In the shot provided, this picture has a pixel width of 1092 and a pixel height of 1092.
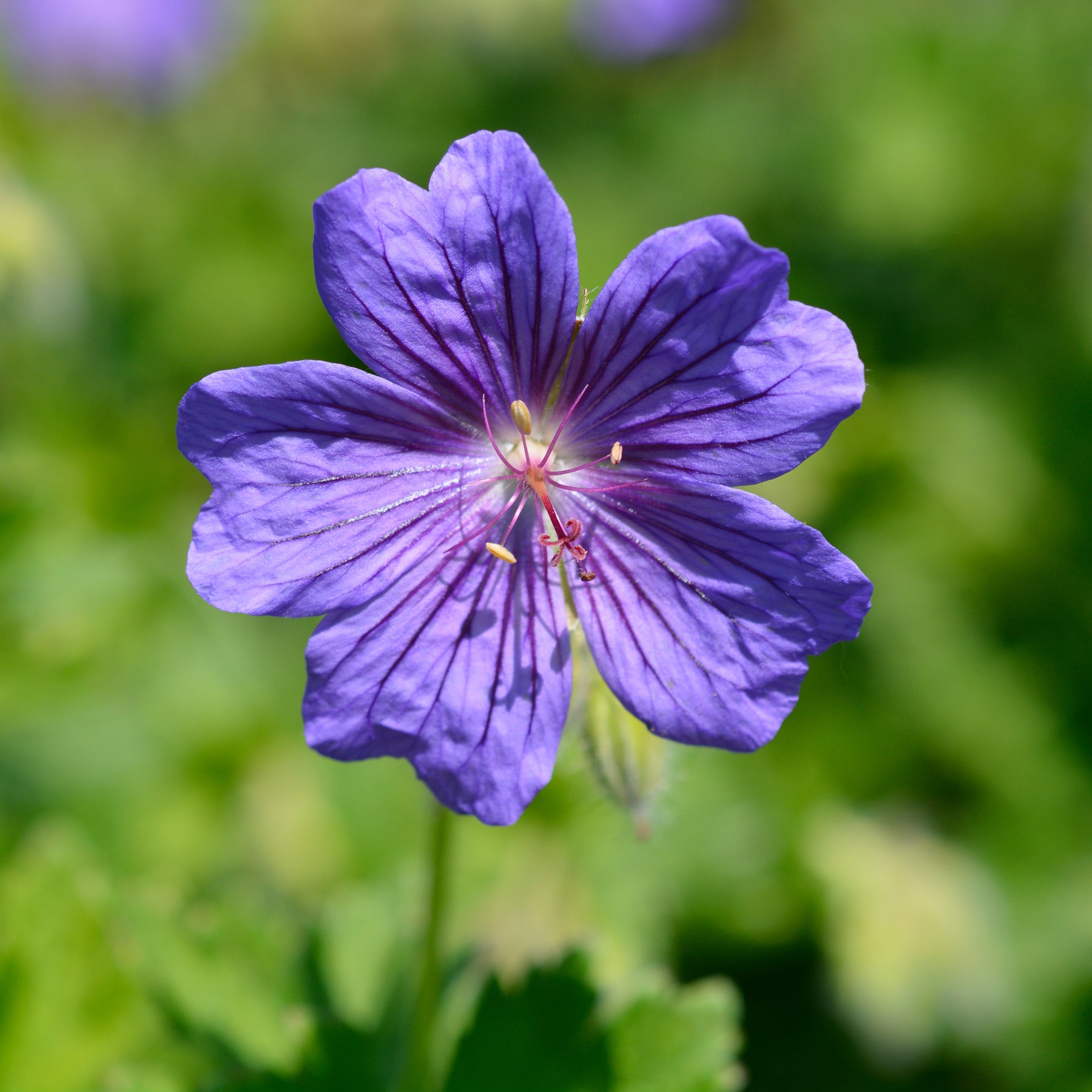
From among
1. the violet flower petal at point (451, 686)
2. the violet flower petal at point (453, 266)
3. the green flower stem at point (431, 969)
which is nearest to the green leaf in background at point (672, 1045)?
the green flower stem at point (431, 969)

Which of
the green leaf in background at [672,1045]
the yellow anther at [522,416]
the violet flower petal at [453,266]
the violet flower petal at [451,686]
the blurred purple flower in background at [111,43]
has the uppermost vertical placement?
the blurred purple flower in background at [111,43]

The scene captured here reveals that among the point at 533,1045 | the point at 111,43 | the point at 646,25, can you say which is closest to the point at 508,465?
the point at 533,1045

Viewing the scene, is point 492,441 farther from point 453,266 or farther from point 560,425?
point 453,266

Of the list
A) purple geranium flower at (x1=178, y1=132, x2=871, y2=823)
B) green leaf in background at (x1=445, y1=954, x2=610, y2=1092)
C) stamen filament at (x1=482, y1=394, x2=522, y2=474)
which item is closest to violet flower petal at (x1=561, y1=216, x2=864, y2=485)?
purple geranium flower at (x1=178, y1=132, x2=871, y2=823)

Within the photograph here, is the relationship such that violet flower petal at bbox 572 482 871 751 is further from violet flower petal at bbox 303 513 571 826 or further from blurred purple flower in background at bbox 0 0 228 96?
blurred purple flower in background at bbox 0 0 228 96

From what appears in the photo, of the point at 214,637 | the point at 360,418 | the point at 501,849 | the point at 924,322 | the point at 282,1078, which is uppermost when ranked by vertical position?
the point at 924,322

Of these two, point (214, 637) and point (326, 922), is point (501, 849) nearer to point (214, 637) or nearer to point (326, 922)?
point (326, 922)

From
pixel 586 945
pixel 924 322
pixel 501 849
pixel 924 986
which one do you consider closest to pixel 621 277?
pixel 586 945

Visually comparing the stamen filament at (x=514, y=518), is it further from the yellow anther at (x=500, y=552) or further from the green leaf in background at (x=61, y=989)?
the green leaf in background at (x=61, y=989)
